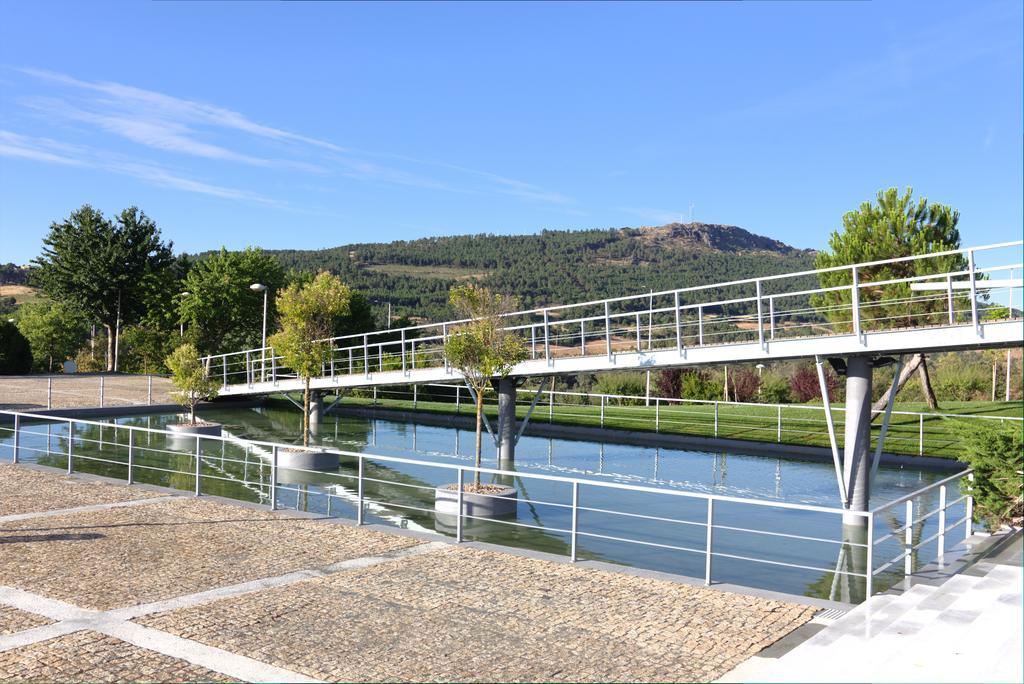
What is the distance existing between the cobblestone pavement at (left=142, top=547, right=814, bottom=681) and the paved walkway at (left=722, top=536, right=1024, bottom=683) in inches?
16.4

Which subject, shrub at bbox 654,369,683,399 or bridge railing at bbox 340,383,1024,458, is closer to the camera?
bridge railing at bbox 340,383,1024,458

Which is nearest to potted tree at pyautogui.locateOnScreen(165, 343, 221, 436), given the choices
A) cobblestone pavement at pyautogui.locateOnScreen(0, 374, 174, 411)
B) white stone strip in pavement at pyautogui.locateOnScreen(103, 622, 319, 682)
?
cobblestone pavement at pyautogui.locateOnScreen(0, 374, 174, 411)

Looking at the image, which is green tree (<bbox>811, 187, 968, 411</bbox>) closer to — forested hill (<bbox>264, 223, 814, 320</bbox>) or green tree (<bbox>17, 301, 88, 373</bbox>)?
green tree (<bbox>17, 301, 88, 373</bbox>)

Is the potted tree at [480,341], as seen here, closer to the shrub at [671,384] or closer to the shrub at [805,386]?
the shrub at [671,384]

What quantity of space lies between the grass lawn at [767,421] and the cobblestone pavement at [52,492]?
14.4 metres

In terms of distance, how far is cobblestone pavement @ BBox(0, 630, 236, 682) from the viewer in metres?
5.38

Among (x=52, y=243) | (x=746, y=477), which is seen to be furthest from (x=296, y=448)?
(x=52, y=243)

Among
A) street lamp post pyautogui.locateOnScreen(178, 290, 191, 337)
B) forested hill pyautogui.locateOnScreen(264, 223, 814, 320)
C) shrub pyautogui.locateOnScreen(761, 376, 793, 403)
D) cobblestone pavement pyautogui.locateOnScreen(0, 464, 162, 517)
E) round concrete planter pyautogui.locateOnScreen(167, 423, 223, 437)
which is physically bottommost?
cobblestone pavement pyautogui.locateOnScreen(0, 464, 162, 517)

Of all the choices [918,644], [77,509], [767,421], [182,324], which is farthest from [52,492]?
[182,324]

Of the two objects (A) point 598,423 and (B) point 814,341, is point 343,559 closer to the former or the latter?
(B) point 814,341

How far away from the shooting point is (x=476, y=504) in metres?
12.8

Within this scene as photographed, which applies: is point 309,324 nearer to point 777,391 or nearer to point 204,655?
point 204,655

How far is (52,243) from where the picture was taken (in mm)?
49125

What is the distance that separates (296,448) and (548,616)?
38.5ft
